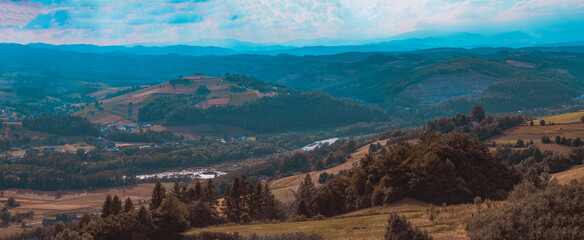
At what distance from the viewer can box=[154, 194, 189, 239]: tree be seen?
122 feet

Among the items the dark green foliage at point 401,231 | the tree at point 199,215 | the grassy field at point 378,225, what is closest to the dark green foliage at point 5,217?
the tree at point 199,215

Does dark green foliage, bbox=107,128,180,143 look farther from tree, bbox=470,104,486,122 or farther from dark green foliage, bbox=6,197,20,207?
tree, bbox=470,104,486,122

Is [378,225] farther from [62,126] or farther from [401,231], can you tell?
[62,126]

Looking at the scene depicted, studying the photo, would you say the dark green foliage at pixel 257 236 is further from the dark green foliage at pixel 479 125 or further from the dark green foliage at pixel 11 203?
the dark green foliage at pixel 11 203

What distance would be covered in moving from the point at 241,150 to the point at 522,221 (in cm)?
13133

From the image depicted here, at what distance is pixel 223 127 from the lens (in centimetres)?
18962

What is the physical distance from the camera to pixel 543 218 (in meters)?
19.9

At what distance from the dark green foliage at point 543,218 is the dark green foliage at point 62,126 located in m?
172

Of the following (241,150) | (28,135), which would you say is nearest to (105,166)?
(241,150)

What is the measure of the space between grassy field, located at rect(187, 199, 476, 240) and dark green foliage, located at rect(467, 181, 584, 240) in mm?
4422

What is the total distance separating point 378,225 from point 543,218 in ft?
42.0

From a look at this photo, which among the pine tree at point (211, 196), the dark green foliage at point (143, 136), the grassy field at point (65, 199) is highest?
the pine tree at point (211, 196)

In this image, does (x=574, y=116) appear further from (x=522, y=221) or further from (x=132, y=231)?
(x=132, y=231)

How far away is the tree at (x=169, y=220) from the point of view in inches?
1469
